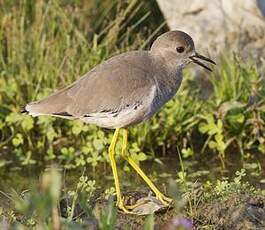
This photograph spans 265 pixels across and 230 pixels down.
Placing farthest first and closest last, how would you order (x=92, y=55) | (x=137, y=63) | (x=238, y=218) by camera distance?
1. (x=92, y=55)
2. (x=137, y=63)
3. (x=238, y=218)

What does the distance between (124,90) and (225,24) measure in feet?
10.4

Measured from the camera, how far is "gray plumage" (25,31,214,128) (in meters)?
4.96

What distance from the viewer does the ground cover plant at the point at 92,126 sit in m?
6.85

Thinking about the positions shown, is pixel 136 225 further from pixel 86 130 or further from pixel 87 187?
pixel 86 130

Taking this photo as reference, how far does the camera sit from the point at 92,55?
7.49 metres

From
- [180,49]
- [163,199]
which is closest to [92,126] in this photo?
[180,49]

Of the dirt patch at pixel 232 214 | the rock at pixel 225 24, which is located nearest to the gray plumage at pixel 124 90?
the dirt patch at pixel 232 214

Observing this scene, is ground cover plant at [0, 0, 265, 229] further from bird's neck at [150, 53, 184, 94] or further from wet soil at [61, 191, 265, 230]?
wet soil at [61, 191, 265, 230]

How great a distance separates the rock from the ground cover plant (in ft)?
1.06

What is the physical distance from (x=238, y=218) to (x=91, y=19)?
4.18 m

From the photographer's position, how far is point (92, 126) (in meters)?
6.98

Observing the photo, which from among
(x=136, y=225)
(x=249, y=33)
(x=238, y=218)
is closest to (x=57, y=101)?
Result: (x=136, y=225)

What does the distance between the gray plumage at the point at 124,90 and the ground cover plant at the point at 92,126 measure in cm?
131

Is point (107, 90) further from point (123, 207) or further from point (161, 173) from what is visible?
point (161, 173)
